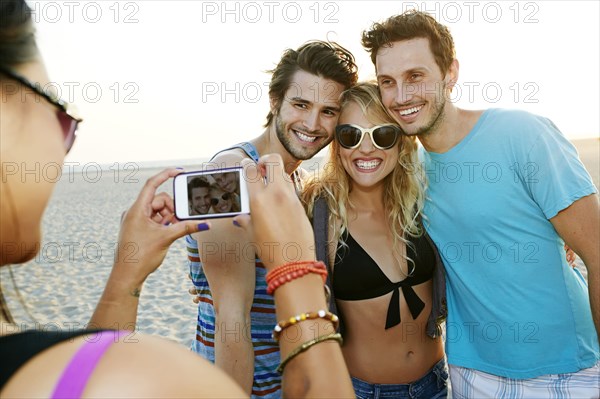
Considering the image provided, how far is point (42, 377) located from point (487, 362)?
9.77ft

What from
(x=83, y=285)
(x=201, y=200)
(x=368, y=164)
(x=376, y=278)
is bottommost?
(x=83, y=285)

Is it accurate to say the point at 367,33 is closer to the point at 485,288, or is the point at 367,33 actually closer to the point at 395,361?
the point at 485,288

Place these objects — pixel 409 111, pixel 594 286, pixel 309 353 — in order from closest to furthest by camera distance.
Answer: pixel 309 353, pixel 594 286, pixel 409 111

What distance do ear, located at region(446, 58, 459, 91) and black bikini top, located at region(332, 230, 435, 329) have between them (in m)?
1.34

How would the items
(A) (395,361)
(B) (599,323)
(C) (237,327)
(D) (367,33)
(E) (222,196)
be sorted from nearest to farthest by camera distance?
1. (E) (222,196)
2. (C) (237,327)
3. (B) (599,323)
4. (A) (395,361)
5. (D) (367,33)

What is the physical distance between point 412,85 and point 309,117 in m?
0.84

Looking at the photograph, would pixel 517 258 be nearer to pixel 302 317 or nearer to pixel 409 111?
pixel 409 111

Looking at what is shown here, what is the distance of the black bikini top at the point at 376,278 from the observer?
11.1 feet

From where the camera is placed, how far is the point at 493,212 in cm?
308

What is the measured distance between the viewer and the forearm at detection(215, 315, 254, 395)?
263cm

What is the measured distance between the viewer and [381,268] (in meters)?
3.48

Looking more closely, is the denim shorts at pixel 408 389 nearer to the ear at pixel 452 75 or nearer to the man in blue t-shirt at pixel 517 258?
the man in blue t-shirt at pixel 517 258

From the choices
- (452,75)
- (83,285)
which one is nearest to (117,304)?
(452,75)

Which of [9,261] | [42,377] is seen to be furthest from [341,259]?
[42,377]
